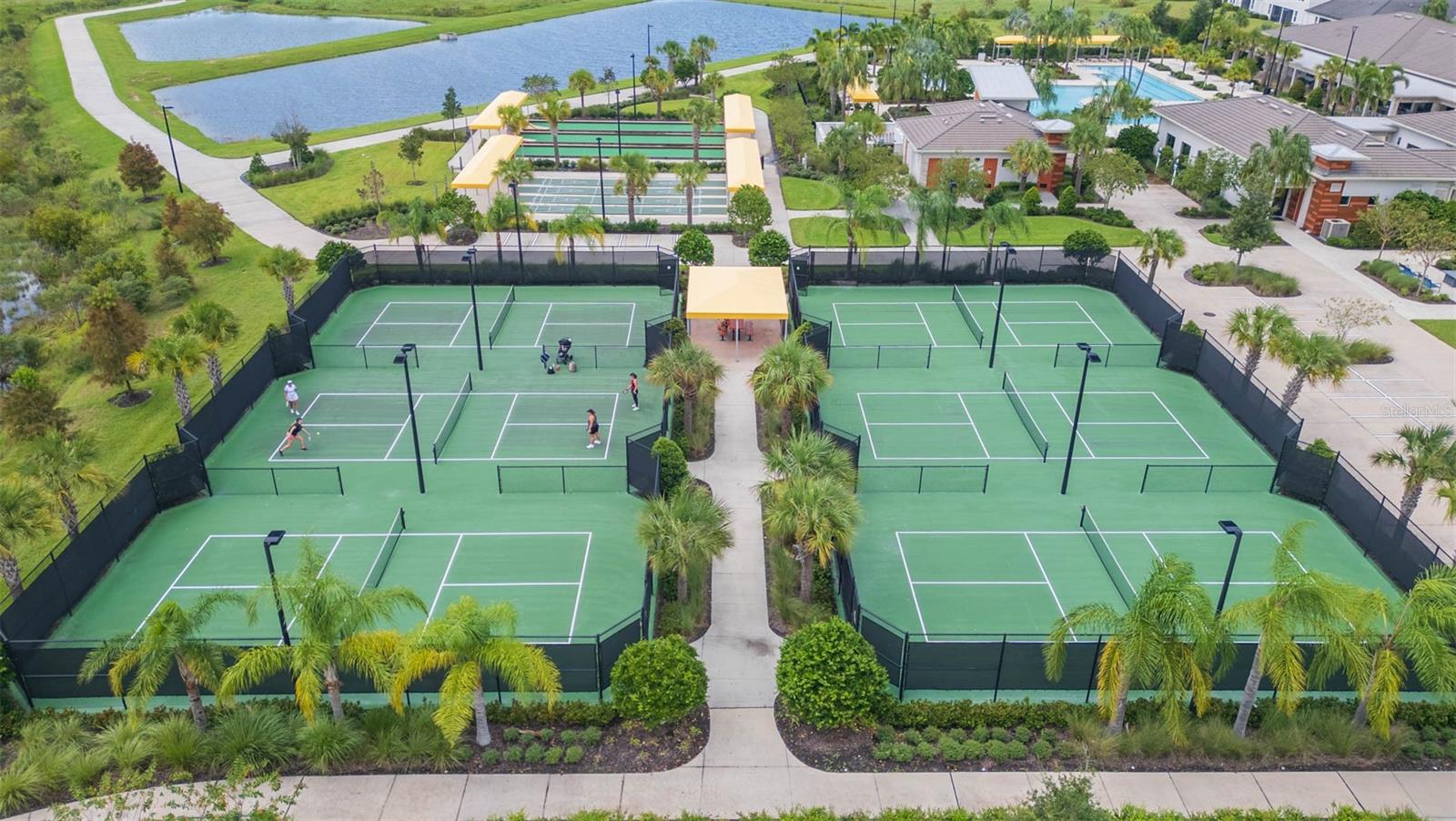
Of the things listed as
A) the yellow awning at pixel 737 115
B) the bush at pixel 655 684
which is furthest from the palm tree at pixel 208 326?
the yellow awning at pixel 737 115

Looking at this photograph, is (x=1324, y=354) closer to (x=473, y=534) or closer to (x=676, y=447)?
(x=676, y=447)

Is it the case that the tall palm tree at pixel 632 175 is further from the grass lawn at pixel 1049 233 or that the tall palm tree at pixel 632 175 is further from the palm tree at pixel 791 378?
the palm tree at pixel 791 378

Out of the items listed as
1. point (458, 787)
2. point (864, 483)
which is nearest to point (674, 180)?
point (864, 483)

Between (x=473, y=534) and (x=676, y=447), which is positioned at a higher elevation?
(x=676, y=447)

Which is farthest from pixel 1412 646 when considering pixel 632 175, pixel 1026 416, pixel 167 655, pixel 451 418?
pixel 632 175

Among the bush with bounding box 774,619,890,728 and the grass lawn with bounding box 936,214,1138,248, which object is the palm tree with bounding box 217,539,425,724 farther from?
the grass lawn with bounding box 936,214,1138,248

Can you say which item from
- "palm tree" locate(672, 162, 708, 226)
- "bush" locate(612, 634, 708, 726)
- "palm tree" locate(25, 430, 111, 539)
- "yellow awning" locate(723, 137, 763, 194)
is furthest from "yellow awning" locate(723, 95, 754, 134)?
"bush" locate(612, 634, 708, 726)
